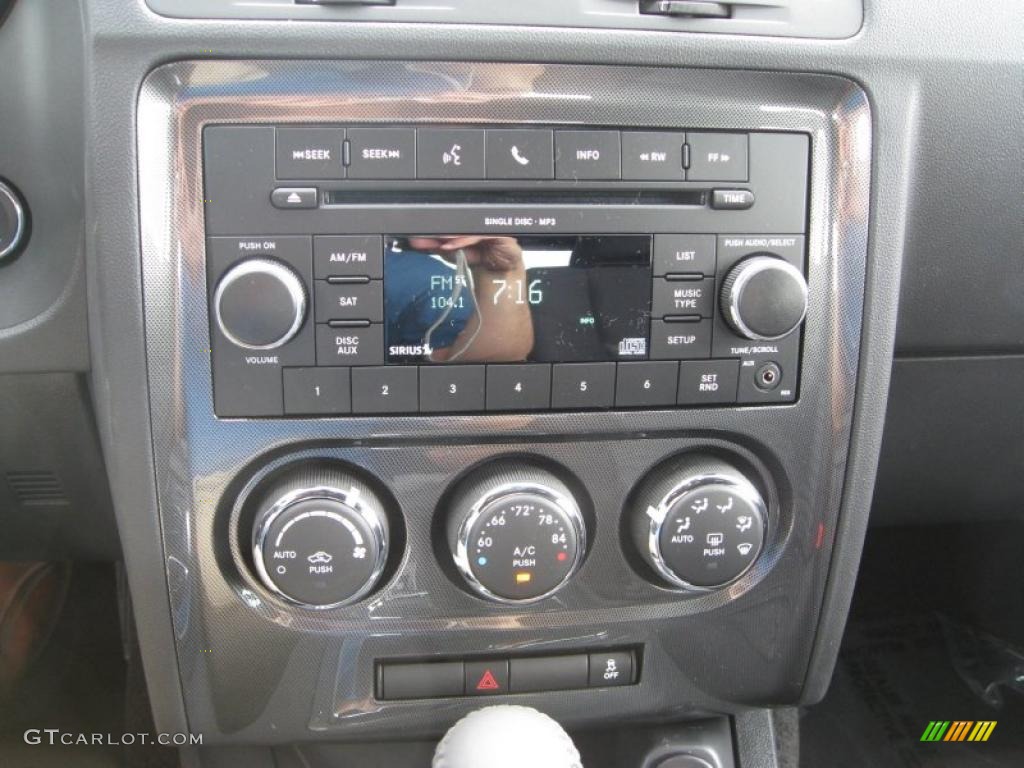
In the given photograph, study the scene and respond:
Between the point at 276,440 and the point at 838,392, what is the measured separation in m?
0.46

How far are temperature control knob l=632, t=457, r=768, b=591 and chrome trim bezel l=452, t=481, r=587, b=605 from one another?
62mm

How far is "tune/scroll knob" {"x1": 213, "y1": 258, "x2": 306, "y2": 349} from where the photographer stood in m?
0.63

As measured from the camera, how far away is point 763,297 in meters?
0.68

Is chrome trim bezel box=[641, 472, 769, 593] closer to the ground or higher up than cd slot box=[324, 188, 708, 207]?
closer to the ground

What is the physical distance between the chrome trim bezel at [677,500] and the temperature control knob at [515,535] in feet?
0.20

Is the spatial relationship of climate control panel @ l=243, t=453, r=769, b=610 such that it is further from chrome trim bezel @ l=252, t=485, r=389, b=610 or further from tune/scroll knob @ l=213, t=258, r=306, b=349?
tune/scroll knob @ l=213, t=258, r=306, b=349

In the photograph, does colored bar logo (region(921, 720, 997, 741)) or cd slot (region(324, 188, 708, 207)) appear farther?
colored bar logo (region(921, 720, 997, 741))

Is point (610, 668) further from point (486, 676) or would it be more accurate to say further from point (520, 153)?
point (520, 153)

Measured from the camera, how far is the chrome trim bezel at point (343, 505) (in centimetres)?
66

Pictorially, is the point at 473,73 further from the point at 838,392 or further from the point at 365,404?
the point at 838,392

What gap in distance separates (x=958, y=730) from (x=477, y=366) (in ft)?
3.31

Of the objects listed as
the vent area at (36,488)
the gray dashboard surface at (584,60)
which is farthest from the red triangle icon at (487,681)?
the vent area at (36,488)

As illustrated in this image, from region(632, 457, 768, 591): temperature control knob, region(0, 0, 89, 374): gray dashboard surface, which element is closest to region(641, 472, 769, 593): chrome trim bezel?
region(632, 457, 768, 591): temperature control knob

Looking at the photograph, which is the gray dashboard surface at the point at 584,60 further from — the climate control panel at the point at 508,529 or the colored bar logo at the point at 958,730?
the colored bar logo at the point at 958,730
